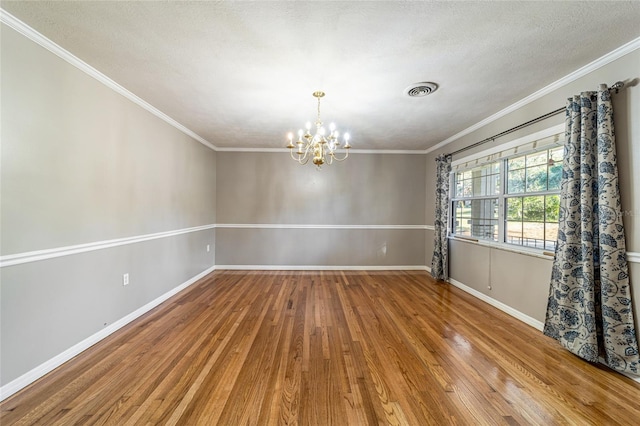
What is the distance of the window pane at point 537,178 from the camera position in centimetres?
275

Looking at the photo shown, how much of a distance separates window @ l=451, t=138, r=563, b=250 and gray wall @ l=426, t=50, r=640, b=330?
25 centimetres

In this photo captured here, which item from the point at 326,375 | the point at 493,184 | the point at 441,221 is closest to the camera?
the point at 326,375

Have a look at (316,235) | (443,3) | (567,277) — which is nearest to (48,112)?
(443,3)

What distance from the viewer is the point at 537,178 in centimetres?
284

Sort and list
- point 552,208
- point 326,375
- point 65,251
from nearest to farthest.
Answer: point 326,375 < point 65,251 < point 552,208

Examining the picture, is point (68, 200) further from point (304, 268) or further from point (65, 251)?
point (304, 268)

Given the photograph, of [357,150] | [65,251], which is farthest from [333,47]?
[357,150]

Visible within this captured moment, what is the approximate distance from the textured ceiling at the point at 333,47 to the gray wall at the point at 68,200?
0.35 metres

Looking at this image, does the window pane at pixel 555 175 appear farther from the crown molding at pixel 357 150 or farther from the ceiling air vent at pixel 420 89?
the crown molding at pixel 357 150

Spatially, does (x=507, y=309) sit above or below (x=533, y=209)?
below

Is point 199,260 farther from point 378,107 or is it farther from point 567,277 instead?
point 567,277

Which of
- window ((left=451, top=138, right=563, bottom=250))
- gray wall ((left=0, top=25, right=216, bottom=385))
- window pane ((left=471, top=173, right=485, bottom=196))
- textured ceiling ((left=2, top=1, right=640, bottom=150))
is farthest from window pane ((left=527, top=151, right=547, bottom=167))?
gray wall ((left=0, top=25, right=216, bottom=385))

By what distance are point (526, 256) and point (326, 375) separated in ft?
8.60

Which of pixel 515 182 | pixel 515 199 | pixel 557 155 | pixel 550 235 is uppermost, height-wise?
pixel 557 155
